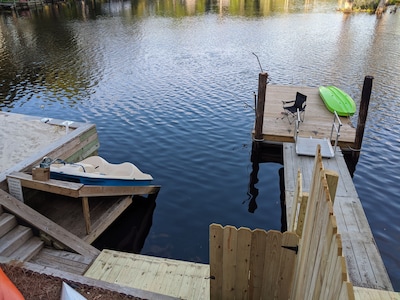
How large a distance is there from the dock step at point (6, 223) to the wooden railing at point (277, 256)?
403cm

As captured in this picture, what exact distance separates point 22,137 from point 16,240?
12.1 feet

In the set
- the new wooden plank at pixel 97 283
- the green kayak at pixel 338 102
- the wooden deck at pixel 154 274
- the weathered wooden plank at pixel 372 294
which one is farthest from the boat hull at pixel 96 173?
the green kayak at pixel 338 102

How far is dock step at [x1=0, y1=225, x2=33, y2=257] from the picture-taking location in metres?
5.74

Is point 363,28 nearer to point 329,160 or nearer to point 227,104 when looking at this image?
point 227,104

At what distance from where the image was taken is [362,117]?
9.89 m

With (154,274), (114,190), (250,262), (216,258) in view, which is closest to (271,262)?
(250,262)

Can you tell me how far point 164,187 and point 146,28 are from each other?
2971 cm

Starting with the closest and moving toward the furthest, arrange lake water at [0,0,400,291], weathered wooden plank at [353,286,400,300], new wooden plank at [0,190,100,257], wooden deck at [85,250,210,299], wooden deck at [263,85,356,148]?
weathered wooden plank at [353,286,400,300] < wooden deck at [85,250,210,299] < new wooden plank at [0,190,100,257] < lake water at [0,0,400,291] < wooden deck at [263,85,356,148]

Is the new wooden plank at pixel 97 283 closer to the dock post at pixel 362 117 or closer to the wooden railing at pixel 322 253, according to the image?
the wooden railing at pixel 322 253

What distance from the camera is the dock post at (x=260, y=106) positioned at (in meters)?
10.3

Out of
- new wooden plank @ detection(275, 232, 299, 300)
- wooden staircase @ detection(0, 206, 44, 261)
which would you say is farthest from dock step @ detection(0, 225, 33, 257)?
new wooden plank @ detection(275, 232, 299, 300)

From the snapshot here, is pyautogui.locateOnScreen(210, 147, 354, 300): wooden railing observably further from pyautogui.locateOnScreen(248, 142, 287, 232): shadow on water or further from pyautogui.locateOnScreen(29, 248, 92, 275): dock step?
pyautogui.locateOnScreen(248, 142, 287, 232): shadow on water

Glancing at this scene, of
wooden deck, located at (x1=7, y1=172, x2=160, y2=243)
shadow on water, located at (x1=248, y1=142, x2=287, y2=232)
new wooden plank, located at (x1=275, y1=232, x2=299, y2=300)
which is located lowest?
shadow on water, located at (x1=248, y1=142, x2=287, y2=232)

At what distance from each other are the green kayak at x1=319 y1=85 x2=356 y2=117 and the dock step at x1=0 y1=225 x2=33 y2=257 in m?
10.6
